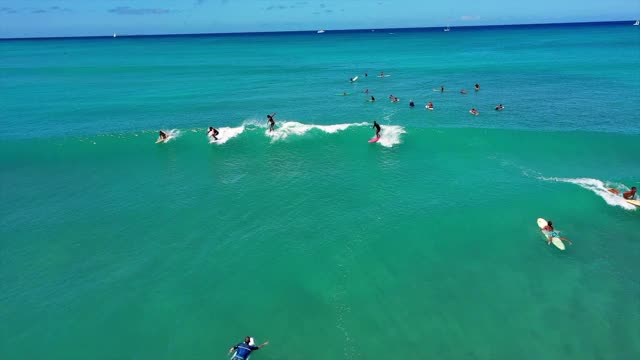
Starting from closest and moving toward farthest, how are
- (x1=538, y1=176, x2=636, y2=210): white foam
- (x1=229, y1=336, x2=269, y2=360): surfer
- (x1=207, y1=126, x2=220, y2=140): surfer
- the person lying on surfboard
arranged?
(x1=229, y1=336, x2=269, y2=360): surfer < the person lying on surfboard < (x1=538, y1=176, x2=636, y2=210): white foam < (x1=207, y1=126, x2=220, y2=140): surfer

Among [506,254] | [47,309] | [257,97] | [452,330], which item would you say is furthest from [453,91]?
[47,309]

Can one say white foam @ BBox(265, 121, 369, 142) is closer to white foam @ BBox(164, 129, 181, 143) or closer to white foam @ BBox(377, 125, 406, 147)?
white foam @ BBox(377, 125, 406, 147)

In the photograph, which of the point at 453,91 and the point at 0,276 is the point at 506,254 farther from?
the point at 453,91

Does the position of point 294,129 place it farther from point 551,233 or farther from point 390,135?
point 551,233

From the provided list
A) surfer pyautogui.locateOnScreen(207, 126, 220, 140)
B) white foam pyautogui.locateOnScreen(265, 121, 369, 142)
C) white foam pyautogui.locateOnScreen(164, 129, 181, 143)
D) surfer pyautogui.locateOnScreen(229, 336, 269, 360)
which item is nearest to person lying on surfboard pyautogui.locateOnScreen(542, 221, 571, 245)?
surfer pyautogui.locateOnScreen(229, 336, 269, 360)

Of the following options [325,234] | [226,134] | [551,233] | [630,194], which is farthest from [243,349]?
[226,134]

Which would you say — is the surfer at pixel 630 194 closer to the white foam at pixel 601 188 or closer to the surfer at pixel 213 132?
the white foam at pixel 601 188
